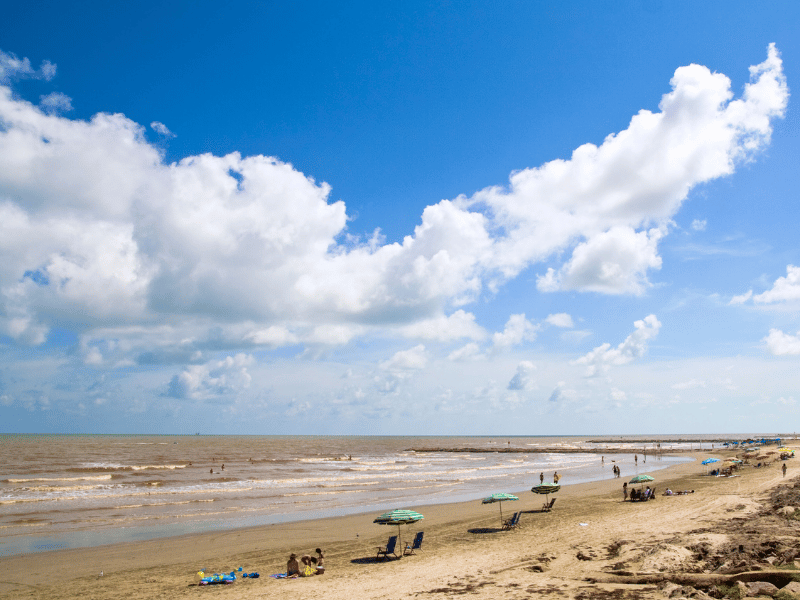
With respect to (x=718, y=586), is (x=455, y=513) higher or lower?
lower

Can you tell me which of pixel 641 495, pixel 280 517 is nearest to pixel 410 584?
pixel 280 517

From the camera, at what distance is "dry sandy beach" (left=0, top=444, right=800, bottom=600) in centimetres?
1150

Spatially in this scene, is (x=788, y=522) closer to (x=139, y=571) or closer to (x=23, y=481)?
(x=139, y=571)

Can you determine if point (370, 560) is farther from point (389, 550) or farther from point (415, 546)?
point (415, 546)

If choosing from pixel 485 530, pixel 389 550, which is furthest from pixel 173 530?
pixel 485 530

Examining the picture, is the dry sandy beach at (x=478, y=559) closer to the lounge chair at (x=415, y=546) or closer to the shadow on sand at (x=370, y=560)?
the shadow on sand at (x=370, y=560)

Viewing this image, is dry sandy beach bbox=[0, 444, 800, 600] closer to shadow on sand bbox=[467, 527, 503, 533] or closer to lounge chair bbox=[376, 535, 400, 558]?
shadow on sand bbox=[467, 527, 503, 533]

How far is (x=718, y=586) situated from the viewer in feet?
32.2

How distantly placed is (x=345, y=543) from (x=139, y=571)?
727cm

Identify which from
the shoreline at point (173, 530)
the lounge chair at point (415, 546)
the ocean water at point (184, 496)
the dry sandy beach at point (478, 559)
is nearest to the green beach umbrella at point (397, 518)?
the lounge chair at point (415, 546)

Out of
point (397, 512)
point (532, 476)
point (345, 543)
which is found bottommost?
point (532, 476)

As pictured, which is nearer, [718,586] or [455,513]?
[718,586]

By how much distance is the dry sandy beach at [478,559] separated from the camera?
37.7 ft

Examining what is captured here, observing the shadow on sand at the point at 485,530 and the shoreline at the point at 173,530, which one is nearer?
the shoreline at the point at 173,530
